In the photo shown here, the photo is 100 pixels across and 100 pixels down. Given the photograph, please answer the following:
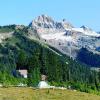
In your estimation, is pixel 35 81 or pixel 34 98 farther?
pixel 35 81

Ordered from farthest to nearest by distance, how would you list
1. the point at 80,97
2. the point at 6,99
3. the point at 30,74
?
the point at 30,74
the point at 80,97
the point at 6,99

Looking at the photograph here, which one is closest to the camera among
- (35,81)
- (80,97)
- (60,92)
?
(80,97)

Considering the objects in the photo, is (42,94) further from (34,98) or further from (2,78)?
(2,78)

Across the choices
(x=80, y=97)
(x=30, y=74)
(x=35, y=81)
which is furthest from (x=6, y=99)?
(x=30, y=74)

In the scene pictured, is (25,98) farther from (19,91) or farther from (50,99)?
(19,91)

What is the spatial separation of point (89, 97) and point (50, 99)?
386 inches

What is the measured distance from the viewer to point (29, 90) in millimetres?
94375

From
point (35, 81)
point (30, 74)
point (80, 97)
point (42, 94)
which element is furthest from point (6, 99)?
point (30, 74)

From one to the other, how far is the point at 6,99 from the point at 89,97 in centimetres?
1769

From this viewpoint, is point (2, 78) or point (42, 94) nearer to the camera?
point (42, 94)

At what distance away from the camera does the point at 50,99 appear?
82438 millimetres

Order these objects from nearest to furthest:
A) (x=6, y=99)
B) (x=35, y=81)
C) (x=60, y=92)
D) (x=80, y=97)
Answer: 1. (x=6, y=99)
2. (x=80, y=97)
3. (x=60, y=92)
4. (x=35, y=81)

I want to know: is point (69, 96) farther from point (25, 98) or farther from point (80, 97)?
point (25, 98)

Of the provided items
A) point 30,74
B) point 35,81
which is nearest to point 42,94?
point 35,81
